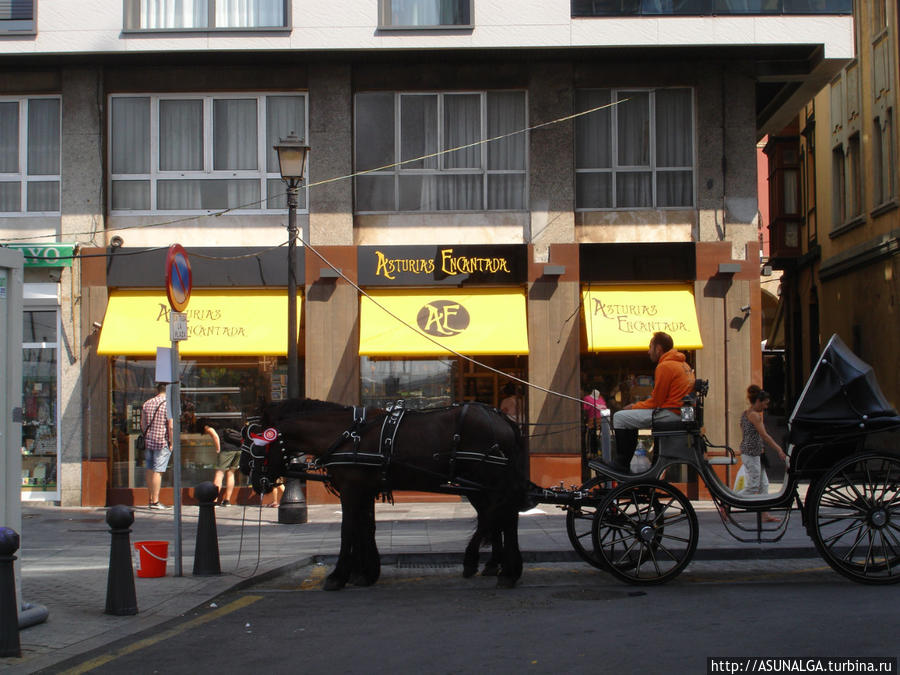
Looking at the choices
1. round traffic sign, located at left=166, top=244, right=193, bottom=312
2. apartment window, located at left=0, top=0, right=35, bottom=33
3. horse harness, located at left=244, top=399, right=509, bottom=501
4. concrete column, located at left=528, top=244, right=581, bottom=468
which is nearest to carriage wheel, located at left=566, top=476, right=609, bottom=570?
horse harness, located at left=244, top=399, right=509, bottom=501

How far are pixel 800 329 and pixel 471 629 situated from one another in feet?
86.1

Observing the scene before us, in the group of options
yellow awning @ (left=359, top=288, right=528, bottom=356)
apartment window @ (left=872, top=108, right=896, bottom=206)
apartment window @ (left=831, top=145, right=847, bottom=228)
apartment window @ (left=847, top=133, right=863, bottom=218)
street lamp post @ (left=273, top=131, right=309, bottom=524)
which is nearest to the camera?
street lamp post @ (left=273, top=131, right=309, bottom=524)

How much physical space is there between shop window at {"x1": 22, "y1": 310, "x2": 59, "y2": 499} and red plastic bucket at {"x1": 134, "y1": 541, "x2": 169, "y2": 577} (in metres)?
7.98

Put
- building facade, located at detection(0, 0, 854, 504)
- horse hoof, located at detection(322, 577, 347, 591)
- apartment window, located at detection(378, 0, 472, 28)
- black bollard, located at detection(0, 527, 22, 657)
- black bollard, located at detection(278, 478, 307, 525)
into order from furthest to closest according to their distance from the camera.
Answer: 1. apartment window, located at detection(378, 0, 472, 28)
2. building facade, located at detection(0, 0, 854, 504)
3. black bollard, located at detection(278, 478, 307, 525)
4. horse hoof, located at detection(322, 577, 347, 591)
5. black bollard, located at detection(0, 527, 22, 657)

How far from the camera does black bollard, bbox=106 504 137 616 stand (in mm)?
7852

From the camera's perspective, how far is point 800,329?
102 ft

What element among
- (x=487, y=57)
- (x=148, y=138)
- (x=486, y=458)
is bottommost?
(x=486, y=458)

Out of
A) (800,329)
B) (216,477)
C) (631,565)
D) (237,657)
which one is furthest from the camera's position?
(800,329)

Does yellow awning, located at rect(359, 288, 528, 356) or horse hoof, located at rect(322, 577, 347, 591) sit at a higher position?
yellow awning, located at rect(359, 288, 528, 356)

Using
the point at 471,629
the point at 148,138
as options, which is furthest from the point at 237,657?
the point at 148,138

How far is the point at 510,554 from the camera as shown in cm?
886

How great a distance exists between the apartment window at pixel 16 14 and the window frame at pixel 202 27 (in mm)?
1610

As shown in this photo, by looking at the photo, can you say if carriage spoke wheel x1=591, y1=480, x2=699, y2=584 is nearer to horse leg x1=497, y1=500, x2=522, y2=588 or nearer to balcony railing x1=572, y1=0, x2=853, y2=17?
horse leg x1=497, y1=500, x2=522, y2=588

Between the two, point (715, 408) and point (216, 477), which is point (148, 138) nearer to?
point (216, 477)
